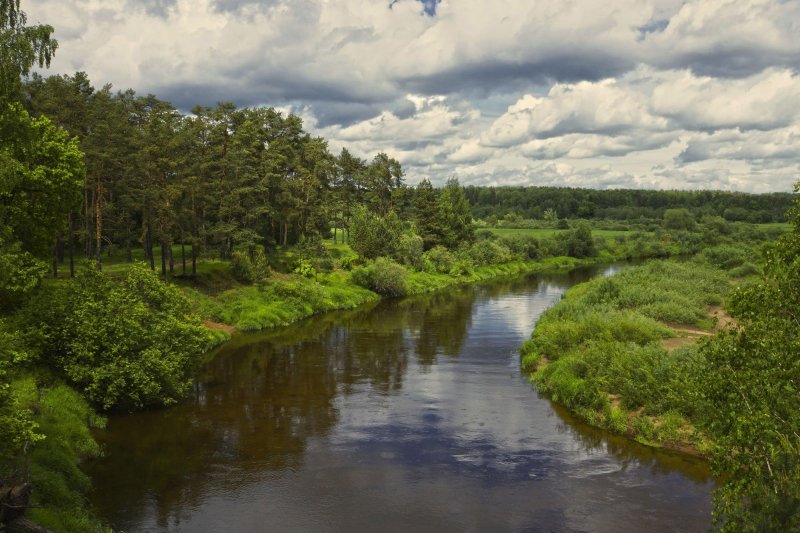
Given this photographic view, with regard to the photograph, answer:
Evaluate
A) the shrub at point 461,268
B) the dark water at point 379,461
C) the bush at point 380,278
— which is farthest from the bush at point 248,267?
the shrub at point 461,268

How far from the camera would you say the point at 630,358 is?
35.0 m

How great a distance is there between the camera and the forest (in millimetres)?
17031

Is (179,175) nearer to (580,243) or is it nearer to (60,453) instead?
(60,453)

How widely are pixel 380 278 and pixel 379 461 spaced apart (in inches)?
2033

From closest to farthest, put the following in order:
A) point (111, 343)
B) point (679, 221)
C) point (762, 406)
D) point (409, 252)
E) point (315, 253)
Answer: point (762, 406) < point (111, 343) < point (315, 253) < point (409, 252) < point (679, 221)

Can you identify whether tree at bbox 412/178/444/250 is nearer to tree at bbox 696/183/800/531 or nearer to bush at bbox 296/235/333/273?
bush at bbox 296/235/333/273

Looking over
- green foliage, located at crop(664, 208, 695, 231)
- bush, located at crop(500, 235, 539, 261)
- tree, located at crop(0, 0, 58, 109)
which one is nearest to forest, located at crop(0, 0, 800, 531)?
tree, located at crop(0, 0, 58, 109)

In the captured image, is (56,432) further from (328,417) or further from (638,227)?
(638,227)

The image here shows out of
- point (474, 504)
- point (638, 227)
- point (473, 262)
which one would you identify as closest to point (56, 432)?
point (474, 504)

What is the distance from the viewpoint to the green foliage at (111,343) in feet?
103

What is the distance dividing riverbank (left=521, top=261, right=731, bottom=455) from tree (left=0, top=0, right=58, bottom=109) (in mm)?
22922

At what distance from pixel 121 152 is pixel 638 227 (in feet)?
591

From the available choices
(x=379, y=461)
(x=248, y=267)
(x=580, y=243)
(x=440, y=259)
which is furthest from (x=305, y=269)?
(x=580, y=243)

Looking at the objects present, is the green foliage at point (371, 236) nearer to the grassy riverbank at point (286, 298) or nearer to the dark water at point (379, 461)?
Answer: the grassy riverbank at point (286, 298)
